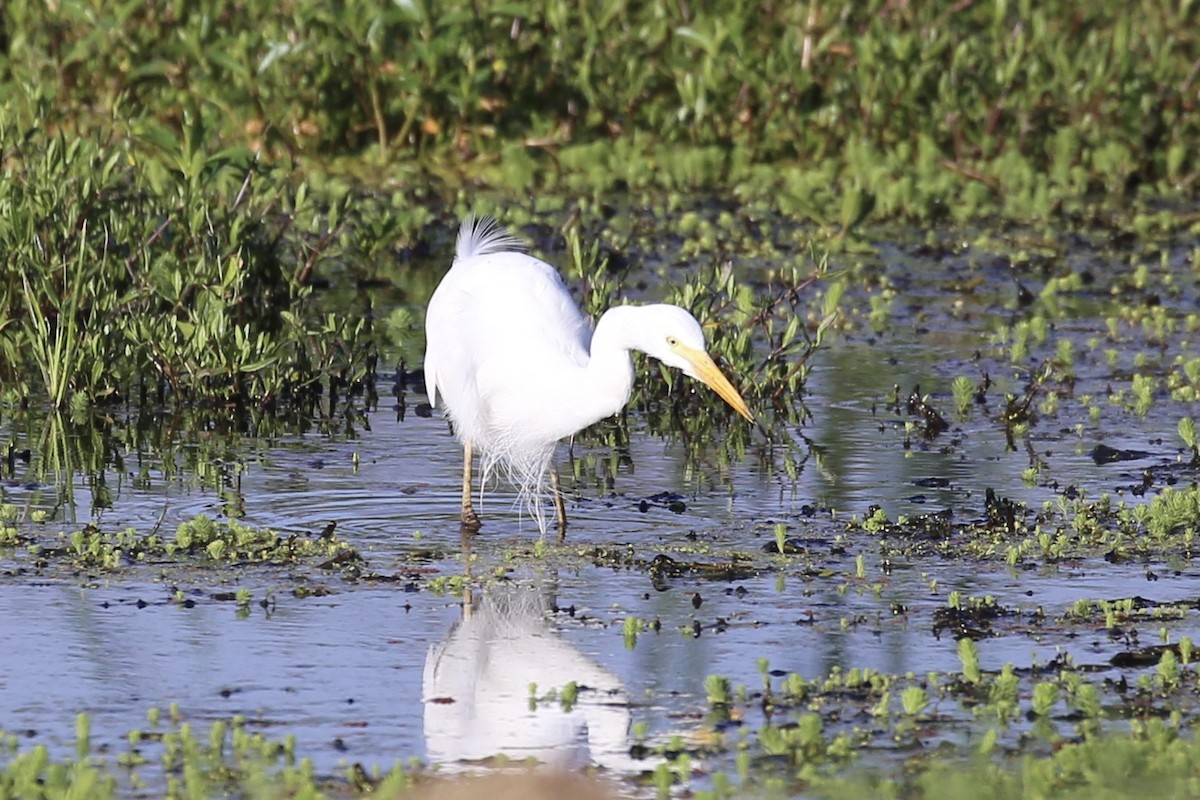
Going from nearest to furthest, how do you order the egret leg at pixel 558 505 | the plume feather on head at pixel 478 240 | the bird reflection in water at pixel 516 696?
the bird reflection in water at pixel 516 696, the egret leg at pixel 558 505, the plume feather on head at pixel 478 240

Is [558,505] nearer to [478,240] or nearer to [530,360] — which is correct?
[530,360]

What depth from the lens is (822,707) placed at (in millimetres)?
5184

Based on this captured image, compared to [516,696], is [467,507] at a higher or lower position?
higher

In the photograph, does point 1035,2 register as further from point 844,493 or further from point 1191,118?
point 844,493

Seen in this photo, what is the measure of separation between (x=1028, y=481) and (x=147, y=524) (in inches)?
122

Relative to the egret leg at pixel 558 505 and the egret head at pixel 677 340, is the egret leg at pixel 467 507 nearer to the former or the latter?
the egret leg at pixel 558 505

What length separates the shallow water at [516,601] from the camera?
17.0 feet

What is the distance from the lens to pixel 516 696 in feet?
17.5

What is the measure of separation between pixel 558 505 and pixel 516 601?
98 centimetres

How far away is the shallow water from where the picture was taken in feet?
17.0

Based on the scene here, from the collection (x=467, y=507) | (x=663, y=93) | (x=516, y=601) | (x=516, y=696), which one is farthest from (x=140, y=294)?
(x=663, y=93)

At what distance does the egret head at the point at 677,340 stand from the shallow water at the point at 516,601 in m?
0.63

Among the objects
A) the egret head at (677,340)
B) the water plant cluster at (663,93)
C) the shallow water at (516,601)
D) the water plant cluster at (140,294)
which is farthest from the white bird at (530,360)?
the water plant cluster at (663,93)

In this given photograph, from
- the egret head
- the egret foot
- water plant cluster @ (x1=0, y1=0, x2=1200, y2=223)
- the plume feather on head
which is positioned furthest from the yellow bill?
water plant cluster @ (x1=0, y1=0, x2=1200, y2=223)
